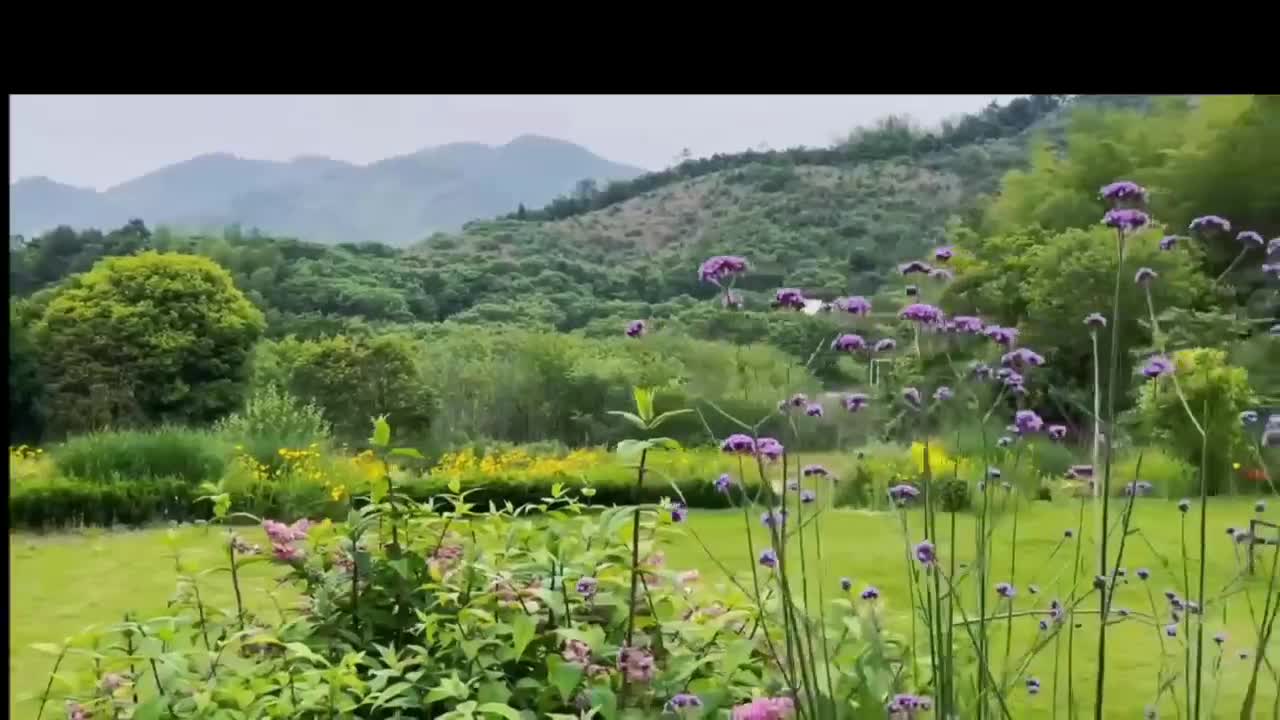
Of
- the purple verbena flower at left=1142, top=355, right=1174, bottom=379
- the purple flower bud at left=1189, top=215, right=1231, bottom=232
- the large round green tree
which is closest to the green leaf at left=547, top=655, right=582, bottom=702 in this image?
the large round green tree

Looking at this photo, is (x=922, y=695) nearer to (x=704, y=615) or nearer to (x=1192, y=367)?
(x=704, y=615)

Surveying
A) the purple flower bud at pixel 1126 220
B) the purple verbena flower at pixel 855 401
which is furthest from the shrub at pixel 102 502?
the purple flower bud at pixel 1126 220

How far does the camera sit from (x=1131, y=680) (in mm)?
1527

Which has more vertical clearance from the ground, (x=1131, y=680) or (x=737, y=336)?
(x=737, y=336)

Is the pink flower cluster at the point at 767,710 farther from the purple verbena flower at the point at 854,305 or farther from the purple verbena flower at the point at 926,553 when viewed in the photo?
the purple verbena flower at the point at 854,305

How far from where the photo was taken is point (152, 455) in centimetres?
151

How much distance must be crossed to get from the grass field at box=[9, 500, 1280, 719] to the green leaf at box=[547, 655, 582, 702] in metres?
0.37

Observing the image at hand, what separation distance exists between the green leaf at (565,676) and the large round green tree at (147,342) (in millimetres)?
631

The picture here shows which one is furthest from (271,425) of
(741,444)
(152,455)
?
(741,444)

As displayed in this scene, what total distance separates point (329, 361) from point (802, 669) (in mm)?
789

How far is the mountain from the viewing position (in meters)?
1.55

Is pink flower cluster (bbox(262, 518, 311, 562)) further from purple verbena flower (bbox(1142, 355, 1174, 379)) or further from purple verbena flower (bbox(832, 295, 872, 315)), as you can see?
purple verbena flower (bbox(1142, 355, 1174, 379))
